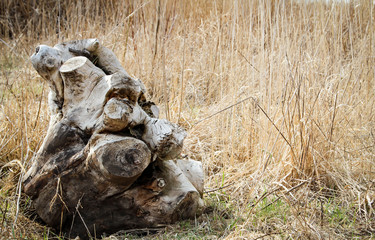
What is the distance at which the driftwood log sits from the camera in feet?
5.81

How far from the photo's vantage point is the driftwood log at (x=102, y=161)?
1.77m

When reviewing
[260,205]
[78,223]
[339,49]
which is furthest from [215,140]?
[78,223]

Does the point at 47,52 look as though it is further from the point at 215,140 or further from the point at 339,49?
the point at 339,49

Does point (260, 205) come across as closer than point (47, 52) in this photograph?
No

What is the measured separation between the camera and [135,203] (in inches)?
76.3

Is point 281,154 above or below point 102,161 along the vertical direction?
below

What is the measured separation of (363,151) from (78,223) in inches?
73.2

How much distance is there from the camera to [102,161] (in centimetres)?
171

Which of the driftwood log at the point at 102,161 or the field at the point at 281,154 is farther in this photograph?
the field at the point at 281,154

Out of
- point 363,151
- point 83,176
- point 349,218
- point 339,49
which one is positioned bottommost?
point 349,218

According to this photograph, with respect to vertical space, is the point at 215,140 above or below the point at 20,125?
below

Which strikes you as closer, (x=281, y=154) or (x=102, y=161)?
(x=102, y=161)

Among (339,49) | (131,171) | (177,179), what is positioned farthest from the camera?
(339,49)

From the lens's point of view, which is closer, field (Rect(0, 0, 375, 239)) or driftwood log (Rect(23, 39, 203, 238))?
driftwood log (Rect(23, 39, 203, 238))
